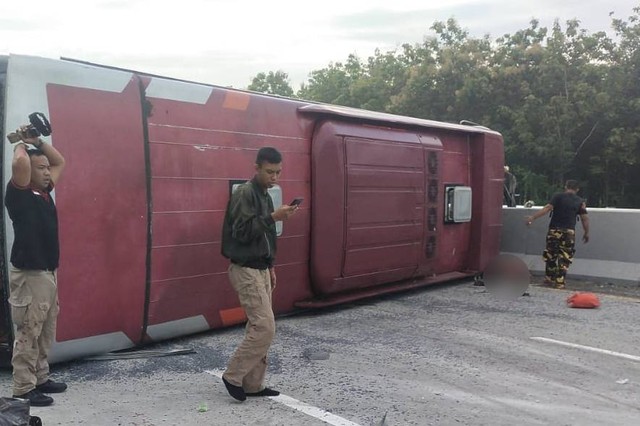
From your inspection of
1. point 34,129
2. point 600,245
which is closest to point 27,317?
point 34,129

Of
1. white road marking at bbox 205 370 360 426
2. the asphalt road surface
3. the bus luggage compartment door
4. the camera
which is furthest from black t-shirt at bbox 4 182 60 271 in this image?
the bus luggage compartment door

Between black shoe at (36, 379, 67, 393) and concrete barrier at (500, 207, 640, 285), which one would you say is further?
concrete barrier at (500, 207, 640, 285)

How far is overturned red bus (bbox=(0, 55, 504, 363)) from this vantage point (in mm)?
5016

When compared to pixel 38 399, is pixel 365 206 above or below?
above

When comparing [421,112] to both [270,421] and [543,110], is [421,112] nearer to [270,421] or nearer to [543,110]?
[543,110]

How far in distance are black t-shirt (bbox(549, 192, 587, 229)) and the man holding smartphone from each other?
263 inches

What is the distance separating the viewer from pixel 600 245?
10156 mm

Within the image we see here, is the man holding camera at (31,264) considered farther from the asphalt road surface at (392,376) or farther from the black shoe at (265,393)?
the black shoe at (265,393)

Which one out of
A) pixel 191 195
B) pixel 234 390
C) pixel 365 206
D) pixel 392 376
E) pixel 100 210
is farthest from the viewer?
pixel 365 206

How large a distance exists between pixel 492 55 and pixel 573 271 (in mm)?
21678

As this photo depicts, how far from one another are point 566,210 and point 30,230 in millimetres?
7993

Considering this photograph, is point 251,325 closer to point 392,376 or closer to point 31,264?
point 392,376

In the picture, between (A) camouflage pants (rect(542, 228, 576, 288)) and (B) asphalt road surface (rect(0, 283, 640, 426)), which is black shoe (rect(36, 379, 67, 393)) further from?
(A) camouflage pants (rect(542, 228, 576, 288))

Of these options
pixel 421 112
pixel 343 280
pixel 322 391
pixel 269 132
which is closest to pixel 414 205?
pixel 343 280
